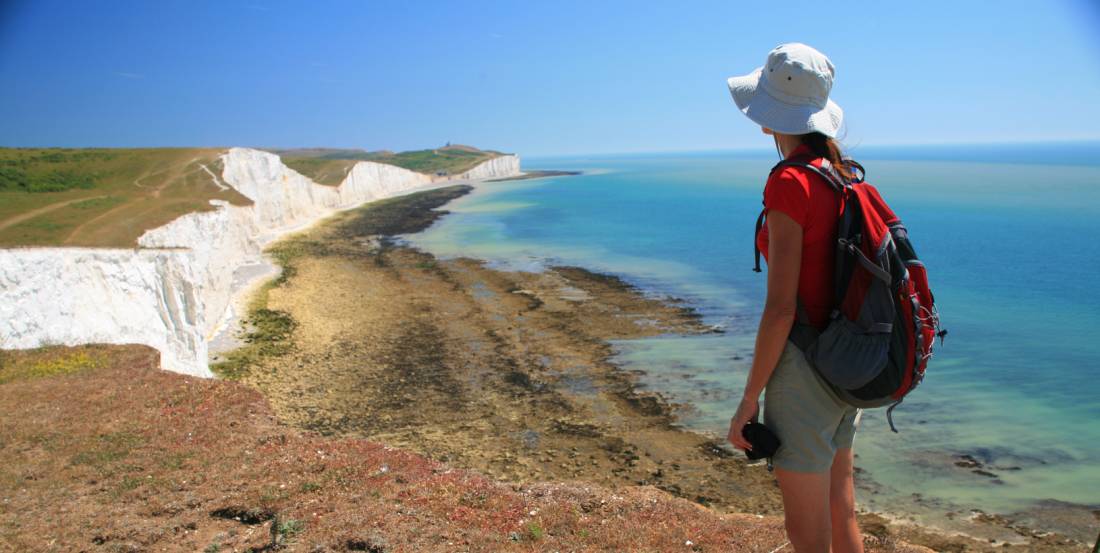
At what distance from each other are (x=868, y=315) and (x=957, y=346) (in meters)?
19.2

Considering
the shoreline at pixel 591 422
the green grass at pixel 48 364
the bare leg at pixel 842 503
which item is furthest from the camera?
the green grass at pixel 48 364

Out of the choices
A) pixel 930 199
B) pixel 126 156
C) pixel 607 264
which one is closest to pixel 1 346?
pixel 607 264

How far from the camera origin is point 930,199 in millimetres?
69312

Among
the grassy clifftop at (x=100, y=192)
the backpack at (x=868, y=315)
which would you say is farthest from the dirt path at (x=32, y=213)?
the backpack at (x=868, y=315)

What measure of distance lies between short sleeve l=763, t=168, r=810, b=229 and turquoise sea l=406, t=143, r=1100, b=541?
876 centimetres

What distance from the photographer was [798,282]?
2.41 meters

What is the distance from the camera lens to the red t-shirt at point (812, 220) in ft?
7.51

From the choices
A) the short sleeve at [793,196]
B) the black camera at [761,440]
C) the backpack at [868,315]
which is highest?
the short sleeve at [793,196]

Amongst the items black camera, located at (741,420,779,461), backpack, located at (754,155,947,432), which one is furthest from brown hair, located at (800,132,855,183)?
black camera, located at (741,420,779,461)

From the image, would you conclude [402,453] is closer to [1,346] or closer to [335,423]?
[335,423]

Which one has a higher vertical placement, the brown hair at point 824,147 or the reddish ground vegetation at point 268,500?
the brown hair at point 824,147

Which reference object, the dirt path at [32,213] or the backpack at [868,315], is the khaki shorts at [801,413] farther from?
the dirt path at [32,213]

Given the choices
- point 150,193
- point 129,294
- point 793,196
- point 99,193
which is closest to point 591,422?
point 793,196

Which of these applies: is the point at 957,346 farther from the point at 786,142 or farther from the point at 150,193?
the point at 150,193
